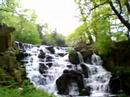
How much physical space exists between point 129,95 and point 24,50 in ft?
33.6

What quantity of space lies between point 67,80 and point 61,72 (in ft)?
4.18

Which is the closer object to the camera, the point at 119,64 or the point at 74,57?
the point at 119,64

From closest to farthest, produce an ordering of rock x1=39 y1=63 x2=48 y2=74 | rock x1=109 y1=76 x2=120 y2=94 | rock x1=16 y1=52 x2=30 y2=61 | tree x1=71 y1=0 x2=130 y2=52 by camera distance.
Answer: tree x1=71 y1=0 x2=130 y2=52 < rock x1=109 y1=76 x2=120 y2=94 < rock x1=39 y1=63 x2=48 y2=74 < rock x1=16 y1=52 x2=30 y2=61

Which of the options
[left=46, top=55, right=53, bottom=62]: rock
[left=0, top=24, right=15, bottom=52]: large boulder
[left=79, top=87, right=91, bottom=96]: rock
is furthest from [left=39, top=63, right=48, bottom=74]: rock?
[left=0, top=24, right=15, bottom=52]: large boulder

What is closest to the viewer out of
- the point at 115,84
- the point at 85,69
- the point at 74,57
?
the point at 115,84

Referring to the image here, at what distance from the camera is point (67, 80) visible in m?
22.7

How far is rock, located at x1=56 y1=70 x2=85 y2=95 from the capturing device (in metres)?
22.1

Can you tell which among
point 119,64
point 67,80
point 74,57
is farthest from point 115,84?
point 74,57

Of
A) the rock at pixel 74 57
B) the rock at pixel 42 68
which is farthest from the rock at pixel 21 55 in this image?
the rock at pixel 74 57

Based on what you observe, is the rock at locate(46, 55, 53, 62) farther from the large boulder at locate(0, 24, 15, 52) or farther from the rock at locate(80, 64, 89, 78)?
the large boulder at locate(0, 24, 15, 52)

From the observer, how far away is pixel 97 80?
23516mm

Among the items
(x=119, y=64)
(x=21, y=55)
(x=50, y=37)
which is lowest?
(x=119, y=64)

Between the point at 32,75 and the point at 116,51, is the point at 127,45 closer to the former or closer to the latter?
the point at 116,51

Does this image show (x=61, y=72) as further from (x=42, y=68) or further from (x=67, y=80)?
(x=42, y=68)
